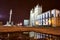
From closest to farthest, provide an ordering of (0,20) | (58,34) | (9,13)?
(58,34) < (0,20) < (9,13)

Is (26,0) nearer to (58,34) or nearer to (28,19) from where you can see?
(28,19)

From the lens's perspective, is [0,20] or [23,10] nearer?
[0,20]

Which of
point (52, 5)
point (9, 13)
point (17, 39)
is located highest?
point (52, 5)

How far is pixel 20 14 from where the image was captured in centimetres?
413

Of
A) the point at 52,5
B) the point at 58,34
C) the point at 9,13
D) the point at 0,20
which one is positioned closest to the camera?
the point at 58,34

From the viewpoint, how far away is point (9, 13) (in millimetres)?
4066

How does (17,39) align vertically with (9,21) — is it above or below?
below

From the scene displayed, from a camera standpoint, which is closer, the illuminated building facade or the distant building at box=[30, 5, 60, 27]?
the illuminated building facade

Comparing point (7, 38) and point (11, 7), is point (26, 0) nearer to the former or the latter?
point (11, 7)

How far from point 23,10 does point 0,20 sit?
35.6 inches

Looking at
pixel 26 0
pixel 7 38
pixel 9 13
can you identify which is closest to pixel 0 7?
pixel 9 13

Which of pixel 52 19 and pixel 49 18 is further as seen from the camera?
pixel 49 18

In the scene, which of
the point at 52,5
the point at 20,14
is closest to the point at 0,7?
the point at 20,14

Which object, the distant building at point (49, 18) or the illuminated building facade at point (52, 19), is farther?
the distant building at point (49, 18)
